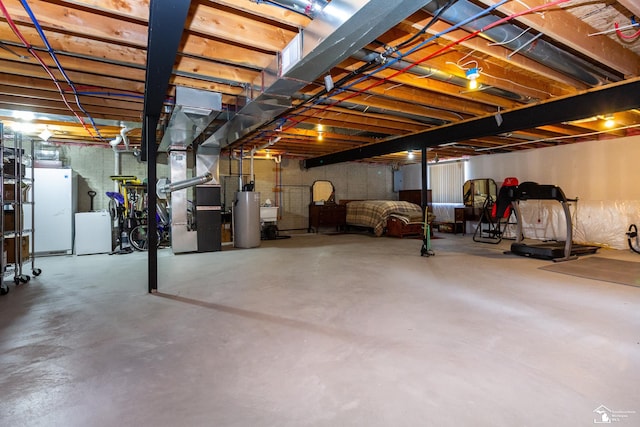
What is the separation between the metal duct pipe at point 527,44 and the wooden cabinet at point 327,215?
686 cm

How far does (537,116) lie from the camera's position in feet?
13.7

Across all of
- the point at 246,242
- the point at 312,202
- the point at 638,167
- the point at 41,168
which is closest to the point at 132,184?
the point at 41,168

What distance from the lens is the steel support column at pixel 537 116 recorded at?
342 cm

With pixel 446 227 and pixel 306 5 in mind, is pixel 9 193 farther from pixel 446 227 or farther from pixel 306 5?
pixel 446 227

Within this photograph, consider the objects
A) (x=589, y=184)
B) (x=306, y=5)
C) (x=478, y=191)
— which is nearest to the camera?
(x=306, y=5)

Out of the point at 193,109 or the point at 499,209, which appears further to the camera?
the point at 499,209

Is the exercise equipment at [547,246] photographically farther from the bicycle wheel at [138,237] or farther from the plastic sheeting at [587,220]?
the bicycle wheel at [138,237]

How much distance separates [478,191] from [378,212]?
2.87 m

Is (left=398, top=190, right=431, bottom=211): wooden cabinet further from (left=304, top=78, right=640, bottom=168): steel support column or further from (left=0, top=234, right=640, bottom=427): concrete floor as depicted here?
(left=0, top=234, right=640, bottom=427): concrete floor

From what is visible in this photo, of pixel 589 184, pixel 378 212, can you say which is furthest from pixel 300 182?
pixel 589 184

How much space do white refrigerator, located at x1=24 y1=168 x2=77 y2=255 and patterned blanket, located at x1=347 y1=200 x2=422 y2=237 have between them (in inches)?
266

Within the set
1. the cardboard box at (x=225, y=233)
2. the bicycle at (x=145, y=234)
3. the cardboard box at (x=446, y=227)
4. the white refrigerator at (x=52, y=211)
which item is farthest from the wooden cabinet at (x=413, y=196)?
the white refrigerator at (x=52, y=211)

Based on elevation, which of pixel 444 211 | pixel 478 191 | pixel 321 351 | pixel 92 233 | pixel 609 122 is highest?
pixel 609 122

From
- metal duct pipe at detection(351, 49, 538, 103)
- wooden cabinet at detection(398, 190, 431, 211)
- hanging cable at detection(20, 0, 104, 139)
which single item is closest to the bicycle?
hanging cable at detection(20, 0, 104, 139)
